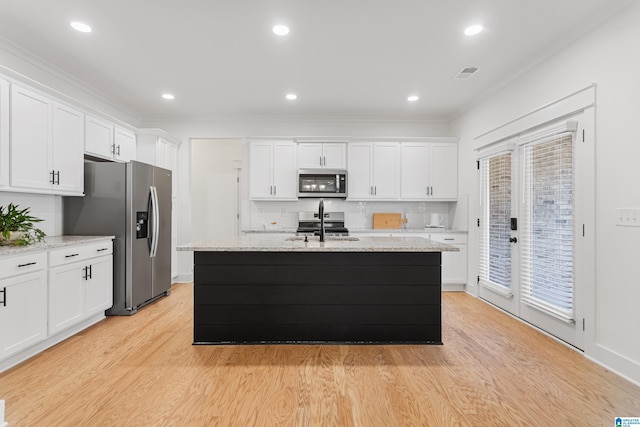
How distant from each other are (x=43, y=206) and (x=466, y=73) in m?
4.79

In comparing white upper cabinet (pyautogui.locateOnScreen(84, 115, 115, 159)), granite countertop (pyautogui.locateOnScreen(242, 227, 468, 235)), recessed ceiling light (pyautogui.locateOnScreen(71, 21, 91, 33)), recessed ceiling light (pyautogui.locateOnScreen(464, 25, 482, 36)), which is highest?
recessed ceiling light (pyautogui.locateOnScreen(464, 25, 482, 36))

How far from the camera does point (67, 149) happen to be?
133 inches

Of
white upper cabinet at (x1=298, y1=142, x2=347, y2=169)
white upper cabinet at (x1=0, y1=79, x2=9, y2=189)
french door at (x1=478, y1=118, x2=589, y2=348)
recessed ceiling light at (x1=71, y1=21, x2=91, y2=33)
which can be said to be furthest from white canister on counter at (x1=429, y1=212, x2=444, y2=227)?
white upper cabinet at (x1=0, y1=79, x2=9, y2=189)

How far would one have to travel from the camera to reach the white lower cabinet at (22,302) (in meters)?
2.41

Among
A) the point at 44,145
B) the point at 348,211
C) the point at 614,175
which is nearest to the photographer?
the point at 614,175

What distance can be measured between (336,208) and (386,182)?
3.07ft

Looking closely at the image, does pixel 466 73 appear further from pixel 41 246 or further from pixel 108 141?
pixel 41 246

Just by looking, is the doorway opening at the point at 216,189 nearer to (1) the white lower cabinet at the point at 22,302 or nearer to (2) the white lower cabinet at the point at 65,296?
(2) the white lower cabinet at the point at 65,296

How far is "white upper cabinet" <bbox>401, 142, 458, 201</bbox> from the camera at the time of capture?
17.5ft

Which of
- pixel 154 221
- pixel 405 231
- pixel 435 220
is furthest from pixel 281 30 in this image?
pixel 435 220

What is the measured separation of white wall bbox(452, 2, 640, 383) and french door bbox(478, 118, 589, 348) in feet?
0.58

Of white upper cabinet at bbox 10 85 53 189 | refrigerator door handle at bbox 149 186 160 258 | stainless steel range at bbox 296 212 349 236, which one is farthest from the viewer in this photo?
stainless steel range at bbox 296 212 349 236

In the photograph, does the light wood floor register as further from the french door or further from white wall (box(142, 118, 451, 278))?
white wall (box(142, 118, 451, 278))

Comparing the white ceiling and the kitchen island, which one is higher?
the white ceiling
